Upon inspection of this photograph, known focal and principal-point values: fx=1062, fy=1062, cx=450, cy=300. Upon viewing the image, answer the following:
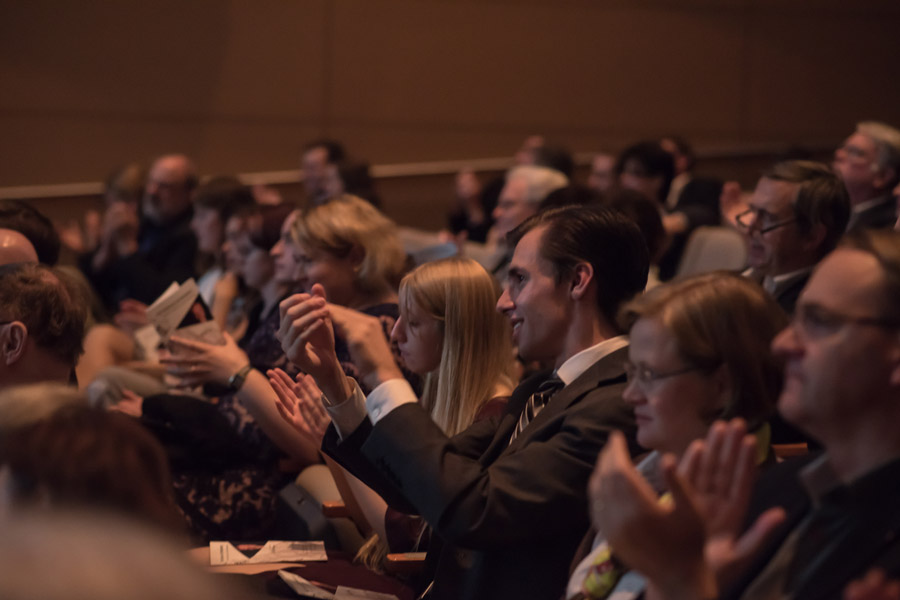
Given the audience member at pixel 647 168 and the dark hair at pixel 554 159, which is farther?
the dark hair at pixel 554 159

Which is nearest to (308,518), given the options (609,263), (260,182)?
(609,263)

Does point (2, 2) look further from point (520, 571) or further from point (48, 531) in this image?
point (48, 531)

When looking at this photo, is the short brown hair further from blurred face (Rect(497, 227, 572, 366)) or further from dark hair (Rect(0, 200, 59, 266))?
dark hair (Rect(0, 200, 59, 266))

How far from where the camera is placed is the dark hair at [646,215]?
3.98 metres

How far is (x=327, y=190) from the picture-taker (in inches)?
262

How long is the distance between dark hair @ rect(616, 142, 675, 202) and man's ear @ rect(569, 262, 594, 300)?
3925 mm

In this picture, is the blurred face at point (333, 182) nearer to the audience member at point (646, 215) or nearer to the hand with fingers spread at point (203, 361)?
the audience member at point (646, 215)

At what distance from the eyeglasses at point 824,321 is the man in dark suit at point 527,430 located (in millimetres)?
598

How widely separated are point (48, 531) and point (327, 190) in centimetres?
576

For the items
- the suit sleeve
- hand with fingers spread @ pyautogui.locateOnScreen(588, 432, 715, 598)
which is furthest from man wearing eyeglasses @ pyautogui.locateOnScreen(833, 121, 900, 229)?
hand with fingers spread @ pyautogui.locateOnScreen(588, 432, 715, 598)

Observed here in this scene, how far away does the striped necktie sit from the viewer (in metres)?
2.31

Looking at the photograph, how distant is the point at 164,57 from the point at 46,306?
5.05 m

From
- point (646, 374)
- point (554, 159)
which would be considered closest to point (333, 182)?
point (554, 159)

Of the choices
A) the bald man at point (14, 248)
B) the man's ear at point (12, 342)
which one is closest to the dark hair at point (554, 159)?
A: the bald man at point (14, 248)
